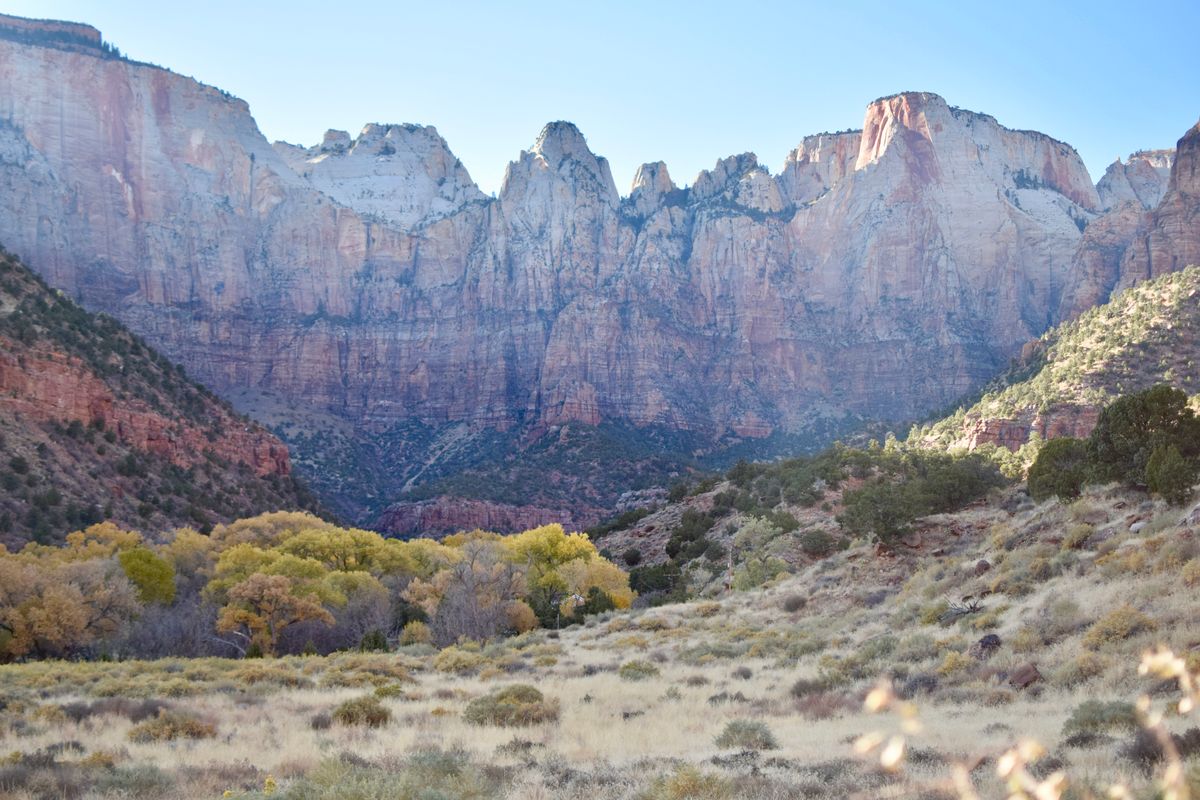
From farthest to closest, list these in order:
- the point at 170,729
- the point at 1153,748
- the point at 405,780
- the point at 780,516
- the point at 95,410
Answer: the point at 95,410 < the point at 780,516 < the point at 170,729 < the point at 405,780 < the point at 1153,748

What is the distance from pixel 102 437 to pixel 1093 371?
6000cm

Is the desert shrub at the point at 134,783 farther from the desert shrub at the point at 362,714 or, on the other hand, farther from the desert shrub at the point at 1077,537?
the desert shrub at the point at 1077,537

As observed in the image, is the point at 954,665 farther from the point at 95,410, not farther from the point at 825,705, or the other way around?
the point at 95,410

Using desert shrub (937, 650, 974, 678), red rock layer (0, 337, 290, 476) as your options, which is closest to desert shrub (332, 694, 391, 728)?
desert shrub (937, 650, 974, 678)

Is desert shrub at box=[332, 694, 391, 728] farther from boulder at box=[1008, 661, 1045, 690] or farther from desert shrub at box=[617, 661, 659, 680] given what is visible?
boulder at box=[1008, 661, 1045, 690]

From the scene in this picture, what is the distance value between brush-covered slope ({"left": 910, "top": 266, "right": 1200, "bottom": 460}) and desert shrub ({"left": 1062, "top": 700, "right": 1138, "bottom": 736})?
4714 centimetres

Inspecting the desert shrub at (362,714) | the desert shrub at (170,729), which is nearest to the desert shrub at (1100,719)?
the desert shrub at (362,714)

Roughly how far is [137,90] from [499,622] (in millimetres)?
128323

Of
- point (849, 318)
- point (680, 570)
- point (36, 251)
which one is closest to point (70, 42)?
point (36, 251)

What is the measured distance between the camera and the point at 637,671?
69.8ft

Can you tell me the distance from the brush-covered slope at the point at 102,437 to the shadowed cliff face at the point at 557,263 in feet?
159

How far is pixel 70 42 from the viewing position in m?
135

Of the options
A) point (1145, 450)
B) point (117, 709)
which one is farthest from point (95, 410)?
point (1145, 450)

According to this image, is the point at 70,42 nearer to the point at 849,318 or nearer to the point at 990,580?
the point at 849,318
